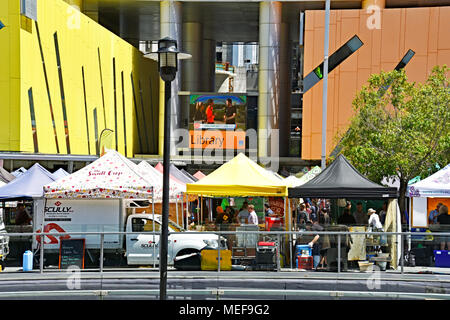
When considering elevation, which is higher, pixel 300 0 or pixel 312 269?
pixel 300 0

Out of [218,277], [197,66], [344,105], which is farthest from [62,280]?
[197,66]

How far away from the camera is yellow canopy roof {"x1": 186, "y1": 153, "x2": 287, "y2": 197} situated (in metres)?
19.7

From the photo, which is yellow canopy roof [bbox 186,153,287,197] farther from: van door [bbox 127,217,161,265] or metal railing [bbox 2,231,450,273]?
van door [bbox 127,217,161,265]

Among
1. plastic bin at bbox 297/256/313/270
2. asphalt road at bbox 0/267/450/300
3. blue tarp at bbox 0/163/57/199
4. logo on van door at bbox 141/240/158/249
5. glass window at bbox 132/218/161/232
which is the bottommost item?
asphalt road at bbox 0/267/450/300

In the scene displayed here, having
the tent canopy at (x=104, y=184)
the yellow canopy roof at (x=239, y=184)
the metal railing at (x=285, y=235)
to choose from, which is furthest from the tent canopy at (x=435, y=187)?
the tent canopy at (x=104, y=184)

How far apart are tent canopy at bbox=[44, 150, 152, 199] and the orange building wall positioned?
84.3 ft

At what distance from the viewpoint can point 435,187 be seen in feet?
68.2

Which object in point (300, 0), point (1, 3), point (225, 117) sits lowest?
point (225, 117)

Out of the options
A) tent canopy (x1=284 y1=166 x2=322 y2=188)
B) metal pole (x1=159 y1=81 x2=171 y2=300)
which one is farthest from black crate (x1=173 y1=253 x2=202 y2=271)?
tent canopy (x1=284 y1=166 x2=322 y2=188)

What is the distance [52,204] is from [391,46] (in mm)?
30441

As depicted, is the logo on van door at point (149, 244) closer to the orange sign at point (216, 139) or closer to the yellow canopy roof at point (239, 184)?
the yellow canopy roof at point (239, 184)

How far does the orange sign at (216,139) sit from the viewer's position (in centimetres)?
4991

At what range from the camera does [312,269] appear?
15750 millimetres
